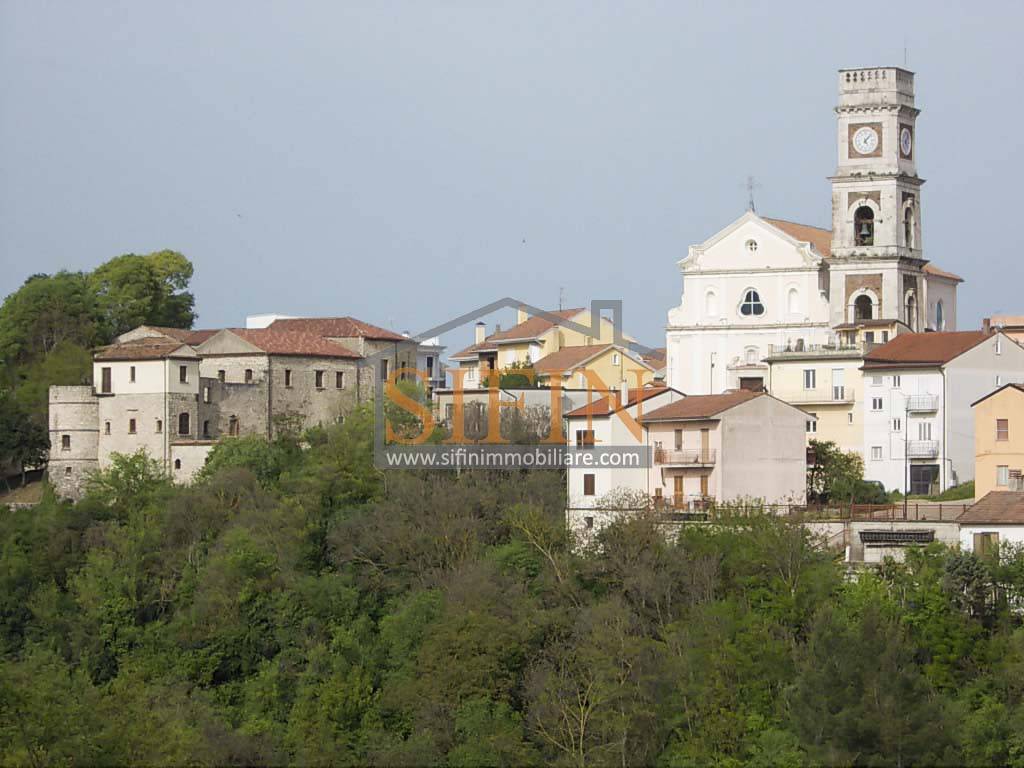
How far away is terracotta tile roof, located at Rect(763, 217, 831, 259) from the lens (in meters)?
57.5

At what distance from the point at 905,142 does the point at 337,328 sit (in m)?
17.3

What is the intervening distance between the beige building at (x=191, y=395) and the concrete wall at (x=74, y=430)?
0.03 m

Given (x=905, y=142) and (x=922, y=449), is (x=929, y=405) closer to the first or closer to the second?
(x=922, y=449)

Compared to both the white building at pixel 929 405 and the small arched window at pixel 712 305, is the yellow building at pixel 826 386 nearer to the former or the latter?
the white building at pixel 929 405

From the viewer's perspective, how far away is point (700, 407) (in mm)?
47625

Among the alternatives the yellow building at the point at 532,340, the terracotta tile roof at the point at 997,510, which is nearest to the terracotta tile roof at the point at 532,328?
the yellow building at the point at 532,340

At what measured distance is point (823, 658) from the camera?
122ft

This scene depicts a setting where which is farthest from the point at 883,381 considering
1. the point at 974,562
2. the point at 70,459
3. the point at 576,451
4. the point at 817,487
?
the point at 70,459

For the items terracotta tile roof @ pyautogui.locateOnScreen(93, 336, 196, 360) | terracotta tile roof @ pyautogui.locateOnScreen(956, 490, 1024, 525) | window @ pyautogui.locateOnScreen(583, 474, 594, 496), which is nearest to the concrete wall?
terracotta tile roof @ pyautogui.locateOnScreen(93, 336, 196, 360)

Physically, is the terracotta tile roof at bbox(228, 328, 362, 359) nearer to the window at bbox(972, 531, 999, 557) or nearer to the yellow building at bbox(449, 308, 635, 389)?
the yellow building at bbox(449, 308, 635, 389)

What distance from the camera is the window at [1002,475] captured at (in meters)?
45.3

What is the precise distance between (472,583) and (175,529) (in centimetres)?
1102

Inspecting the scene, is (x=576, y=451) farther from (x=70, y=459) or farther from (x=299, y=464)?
(x=70, y=459)

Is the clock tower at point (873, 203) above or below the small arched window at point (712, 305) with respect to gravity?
above
